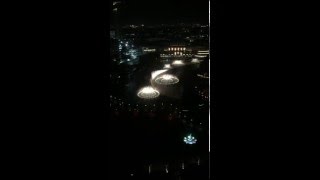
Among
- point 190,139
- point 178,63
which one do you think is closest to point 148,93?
point 190,139

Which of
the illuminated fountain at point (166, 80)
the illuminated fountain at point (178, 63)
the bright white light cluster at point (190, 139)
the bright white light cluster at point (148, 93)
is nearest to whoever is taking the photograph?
the bright white light cluster at point (190, 139)

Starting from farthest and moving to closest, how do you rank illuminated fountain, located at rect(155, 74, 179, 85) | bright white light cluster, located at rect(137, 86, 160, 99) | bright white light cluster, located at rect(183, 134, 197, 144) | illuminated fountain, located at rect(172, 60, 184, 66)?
illuminated fountain, located at rect(172, 60, 184, 66) < illuminated fountain, located at rect(155, 74, 179, 85) < bright white light cluster, located at rect(137, 86, 160, 99) < bright white light cluster, located at rect(183, 134, 197, 144)

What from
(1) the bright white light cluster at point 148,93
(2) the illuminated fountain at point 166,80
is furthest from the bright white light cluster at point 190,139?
(2) the illuminated fountain at point 166,80

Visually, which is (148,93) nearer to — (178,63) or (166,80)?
(166,80)

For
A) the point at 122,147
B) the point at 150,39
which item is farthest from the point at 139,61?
the point at 122,147

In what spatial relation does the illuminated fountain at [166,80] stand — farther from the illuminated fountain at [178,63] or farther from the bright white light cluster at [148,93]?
the illuminated fountain at [178,63]

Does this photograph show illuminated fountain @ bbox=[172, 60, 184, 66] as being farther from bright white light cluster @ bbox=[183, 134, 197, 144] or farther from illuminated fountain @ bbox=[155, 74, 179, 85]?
bright white light cluster @ bbox=[183, 134, 197, 144]

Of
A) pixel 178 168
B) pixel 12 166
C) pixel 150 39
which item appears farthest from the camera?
Answer: pixel 150 39

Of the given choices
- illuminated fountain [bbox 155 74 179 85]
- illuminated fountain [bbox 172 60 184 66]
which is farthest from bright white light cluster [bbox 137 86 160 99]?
illuminated fountain [bbox 172 60 184 66]

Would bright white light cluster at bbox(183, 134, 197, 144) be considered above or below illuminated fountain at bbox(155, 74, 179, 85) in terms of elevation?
below

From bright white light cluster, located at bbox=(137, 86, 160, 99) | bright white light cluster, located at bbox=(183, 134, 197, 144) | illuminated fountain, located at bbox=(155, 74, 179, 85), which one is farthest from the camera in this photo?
illuminated fountain, located at bbox=(155, 74, 179, 85)

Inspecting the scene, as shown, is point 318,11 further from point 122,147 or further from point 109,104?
point 122,147
